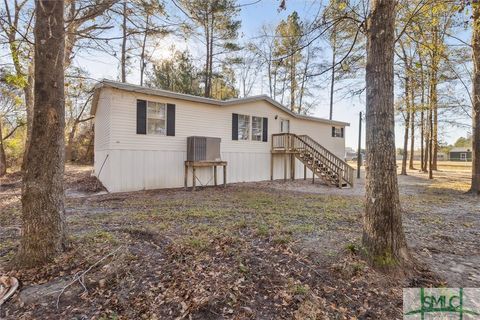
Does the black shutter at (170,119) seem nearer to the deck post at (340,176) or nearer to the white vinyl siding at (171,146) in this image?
the white vinyl siding at (171,146)

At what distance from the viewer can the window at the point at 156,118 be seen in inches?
388

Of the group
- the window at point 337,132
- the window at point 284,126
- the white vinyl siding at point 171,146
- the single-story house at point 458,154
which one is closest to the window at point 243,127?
the white vinyl siding at point 171,146

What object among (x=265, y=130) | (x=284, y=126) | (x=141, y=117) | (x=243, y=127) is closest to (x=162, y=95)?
(x=141, y=117)

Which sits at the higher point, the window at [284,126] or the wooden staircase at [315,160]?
the window at [284,126]

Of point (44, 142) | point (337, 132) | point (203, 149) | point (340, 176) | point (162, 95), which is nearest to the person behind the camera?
point (44, 142)

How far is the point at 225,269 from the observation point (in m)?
3.05

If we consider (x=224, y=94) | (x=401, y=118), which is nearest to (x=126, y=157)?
(x=224, y=94)

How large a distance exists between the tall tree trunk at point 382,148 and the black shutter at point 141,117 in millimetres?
8119

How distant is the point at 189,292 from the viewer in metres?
2.62

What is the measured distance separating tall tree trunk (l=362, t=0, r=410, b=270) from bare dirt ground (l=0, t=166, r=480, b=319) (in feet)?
0.99

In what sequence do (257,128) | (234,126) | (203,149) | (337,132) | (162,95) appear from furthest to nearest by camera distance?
1. (337,132)
2. (257,128)
3. (234,126)
4. (203,149)
5. (162,95)

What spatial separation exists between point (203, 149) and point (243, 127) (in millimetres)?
2979

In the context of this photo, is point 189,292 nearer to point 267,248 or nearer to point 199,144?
point 267,248

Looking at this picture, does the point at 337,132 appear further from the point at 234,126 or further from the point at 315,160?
the point at 234,126
